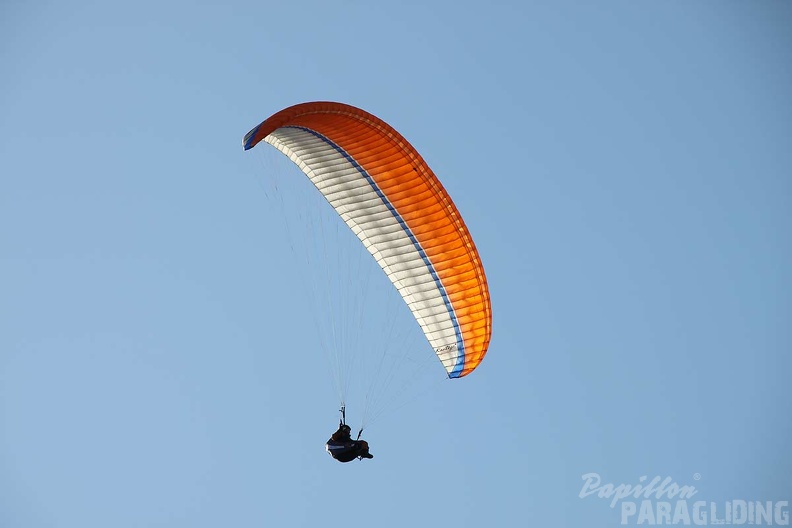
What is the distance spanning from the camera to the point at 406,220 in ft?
84.9

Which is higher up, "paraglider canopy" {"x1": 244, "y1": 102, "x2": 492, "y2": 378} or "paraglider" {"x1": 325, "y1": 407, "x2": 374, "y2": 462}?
"paraglider canopy" {"x1": 244, "y1": 102, "x2": 492, "y2": 378}

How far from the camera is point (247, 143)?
76.9 feet

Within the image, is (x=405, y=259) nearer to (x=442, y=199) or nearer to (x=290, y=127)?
(x=442, y=199)

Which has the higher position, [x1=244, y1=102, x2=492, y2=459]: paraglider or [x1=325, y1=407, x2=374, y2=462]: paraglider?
[x1=244, y1=102, x2=492, y2=459]: paraglider

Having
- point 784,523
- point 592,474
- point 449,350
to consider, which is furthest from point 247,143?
point 784,523

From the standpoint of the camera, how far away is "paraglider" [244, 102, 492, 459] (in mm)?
25609

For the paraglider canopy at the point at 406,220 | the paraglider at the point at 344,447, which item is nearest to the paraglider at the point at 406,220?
the paraglider canopy at the point at 406,220

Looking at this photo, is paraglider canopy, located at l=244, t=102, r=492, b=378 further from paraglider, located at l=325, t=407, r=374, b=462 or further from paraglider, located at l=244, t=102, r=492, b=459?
paraglider, located at l=325, t=407, r=374, b=462

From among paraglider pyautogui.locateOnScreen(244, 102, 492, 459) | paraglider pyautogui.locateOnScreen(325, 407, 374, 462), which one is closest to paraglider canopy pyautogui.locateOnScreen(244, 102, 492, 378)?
paraglider pyautogui.locateOnScreen(244, 102, 492, 459)

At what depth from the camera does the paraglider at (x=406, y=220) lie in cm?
2561

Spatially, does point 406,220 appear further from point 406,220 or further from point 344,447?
point 344,447

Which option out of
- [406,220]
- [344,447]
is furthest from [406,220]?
[344,447]

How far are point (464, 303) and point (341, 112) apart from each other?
4.38 metres

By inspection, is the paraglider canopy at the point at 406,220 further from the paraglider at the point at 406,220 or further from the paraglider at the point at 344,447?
the paraglider at the point at 344,447
